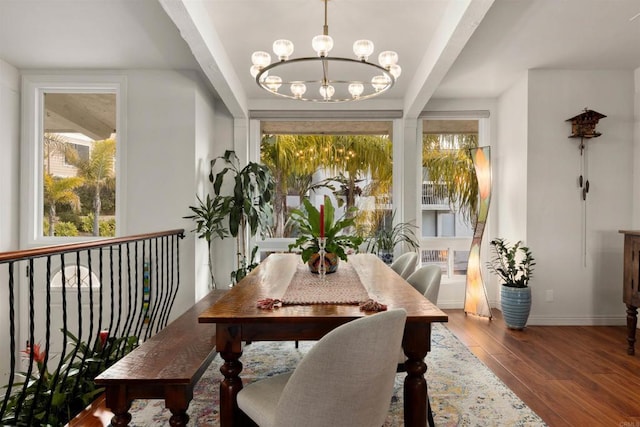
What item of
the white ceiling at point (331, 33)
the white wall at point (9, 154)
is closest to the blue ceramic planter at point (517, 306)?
the white ceiling at point (331, 33)

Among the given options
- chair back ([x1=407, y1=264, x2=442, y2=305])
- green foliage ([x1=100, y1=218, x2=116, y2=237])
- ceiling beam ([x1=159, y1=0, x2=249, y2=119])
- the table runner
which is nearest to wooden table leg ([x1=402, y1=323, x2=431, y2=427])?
the table runner

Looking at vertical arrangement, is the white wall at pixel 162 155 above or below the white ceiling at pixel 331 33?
below

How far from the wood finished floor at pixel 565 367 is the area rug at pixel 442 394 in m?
0.12

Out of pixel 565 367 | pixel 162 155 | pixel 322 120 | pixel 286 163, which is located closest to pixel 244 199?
pixel 162 155

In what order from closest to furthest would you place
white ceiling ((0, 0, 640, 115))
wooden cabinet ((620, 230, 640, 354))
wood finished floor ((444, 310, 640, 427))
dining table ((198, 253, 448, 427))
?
dining table ((198, 253, 448, 427))
wood finished floor ((444, 310, 640, 427))
white ceiling ((0, 0, 640, 115))
wooden cabinet ((620, 230, 640, 354))

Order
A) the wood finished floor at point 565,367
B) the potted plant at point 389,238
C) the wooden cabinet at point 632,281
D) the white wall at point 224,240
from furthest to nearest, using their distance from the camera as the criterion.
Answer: the white wall at point 224,240 < the potted plant at point 389,238 < the wooden cabinet at point 632,281 < the wood finished floor at point 565,367

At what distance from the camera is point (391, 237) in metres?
4.57

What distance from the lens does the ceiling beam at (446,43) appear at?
2.33m

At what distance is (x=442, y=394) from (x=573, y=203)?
267 cm

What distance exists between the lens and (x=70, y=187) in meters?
4.18

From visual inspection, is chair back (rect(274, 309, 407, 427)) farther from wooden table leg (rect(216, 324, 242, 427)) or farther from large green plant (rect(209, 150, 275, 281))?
large green plant (rect(209, 150, 275, 281))

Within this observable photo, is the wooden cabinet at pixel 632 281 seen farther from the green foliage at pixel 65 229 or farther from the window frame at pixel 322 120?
the green foliage at pixel 65 229

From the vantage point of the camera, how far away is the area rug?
85.7 inches

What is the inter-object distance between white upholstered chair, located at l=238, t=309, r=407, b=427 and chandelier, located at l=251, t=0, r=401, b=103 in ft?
5.09
